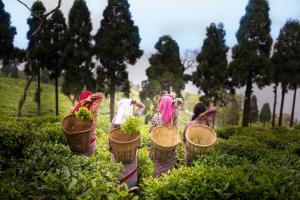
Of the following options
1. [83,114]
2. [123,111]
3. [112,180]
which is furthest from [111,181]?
[123,111]

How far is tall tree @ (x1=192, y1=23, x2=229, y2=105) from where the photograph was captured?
26984 millimetres

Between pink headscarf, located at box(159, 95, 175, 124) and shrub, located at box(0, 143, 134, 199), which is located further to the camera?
pink headscarf, located at box(159, 95, 175, 124)

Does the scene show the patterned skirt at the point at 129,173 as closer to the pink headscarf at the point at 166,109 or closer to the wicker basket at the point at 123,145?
the wicker basket at the point at 123,145

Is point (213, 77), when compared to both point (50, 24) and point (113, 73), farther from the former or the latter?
point (50, 24)

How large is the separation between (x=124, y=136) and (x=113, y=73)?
20564mm

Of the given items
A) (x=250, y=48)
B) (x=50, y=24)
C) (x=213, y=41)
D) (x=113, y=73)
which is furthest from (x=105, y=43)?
(x=250, y=48)

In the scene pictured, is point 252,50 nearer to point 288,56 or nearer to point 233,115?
point 288,56

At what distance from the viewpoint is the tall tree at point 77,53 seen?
27.4 m

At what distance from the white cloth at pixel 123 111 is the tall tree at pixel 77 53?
800 inches

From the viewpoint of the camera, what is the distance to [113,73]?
26.9 m

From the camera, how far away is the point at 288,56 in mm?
29938

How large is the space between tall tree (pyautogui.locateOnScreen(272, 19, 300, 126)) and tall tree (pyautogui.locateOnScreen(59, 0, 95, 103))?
14.7 m

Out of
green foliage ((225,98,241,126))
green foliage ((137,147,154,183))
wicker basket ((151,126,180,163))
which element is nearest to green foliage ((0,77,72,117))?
green foliage ((225,98,241,126))

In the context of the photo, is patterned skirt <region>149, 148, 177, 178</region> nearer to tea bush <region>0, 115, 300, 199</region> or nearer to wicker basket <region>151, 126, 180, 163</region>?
wicker basket <region>151, 126, 180, 163</region>
